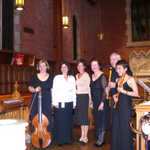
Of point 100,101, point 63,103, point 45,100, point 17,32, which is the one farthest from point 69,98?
point 17,32

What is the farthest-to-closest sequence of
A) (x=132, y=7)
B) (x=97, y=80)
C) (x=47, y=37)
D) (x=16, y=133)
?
(x=132, y=7) < (x=47, y=37) < (x=97, y=80) < (x=16, y=133)

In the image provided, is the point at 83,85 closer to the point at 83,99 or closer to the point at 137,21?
the point at 83,99

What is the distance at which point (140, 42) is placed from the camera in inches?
435

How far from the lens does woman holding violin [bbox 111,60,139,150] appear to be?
9.78 ft

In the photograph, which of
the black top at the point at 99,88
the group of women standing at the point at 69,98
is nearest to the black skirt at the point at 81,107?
the group of women standing at the point at 69,98

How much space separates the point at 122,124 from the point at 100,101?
2.93 ft

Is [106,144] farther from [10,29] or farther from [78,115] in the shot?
[10,29]

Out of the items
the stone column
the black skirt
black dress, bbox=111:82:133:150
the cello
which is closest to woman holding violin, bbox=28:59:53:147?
the cello

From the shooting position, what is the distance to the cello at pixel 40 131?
3611mm

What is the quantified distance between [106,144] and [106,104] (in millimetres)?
746

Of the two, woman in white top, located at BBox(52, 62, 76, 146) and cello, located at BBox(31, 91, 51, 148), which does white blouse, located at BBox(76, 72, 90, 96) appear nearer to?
woman in white top, located at BBox(52, 62, 76, 146)

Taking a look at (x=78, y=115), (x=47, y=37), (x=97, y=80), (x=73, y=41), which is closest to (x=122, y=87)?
(x=97, y=80)

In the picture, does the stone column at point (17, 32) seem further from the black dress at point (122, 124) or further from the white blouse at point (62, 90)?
the black dress at point (122, 124)

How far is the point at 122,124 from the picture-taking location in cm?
303
